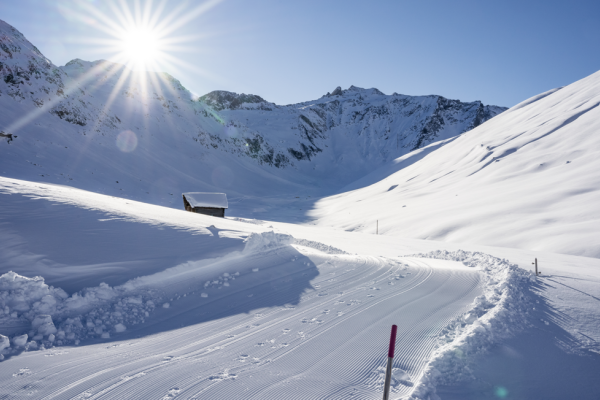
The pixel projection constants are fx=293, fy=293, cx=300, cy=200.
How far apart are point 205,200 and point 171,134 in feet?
151

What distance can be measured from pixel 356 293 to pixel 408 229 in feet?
54.7

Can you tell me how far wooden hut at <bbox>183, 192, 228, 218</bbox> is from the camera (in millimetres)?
27583

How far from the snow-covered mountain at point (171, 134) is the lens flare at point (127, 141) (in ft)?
0.85

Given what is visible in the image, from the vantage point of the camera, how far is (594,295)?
22.7ft

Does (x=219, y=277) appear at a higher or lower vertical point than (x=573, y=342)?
higher

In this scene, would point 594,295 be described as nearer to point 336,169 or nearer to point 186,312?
point 186,312

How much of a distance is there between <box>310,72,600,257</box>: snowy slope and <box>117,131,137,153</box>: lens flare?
1346 inches

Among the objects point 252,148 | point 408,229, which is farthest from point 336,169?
point 408,229

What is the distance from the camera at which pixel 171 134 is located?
67062 millimetres

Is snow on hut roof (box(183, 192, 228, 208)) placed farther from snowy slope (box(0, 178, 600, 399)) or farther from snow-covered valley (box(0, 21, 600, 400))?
snowy slope (box(0, 178, 600, 399))

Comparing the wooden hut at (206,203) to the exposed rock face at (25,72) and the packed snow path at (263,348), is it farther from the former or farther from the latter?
the exposed rock face at (25,72)

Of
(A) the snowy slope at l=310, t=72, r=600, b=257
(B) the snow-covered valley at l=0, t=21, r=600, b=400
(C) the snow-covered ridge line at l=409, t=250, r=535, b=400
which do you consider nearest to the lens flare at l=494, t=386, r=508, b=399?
(B) the snow-covered valley at l=0, t=21, r=600, b=400

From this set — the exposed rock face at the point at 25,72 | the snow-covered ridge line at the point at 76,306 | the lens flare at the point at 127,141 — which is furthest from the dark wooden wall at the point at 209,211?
the exposed rock face at the point at 25,72

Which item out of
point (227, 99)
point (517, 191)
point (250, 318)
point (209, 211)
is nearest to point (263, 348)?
point (250, 318)
